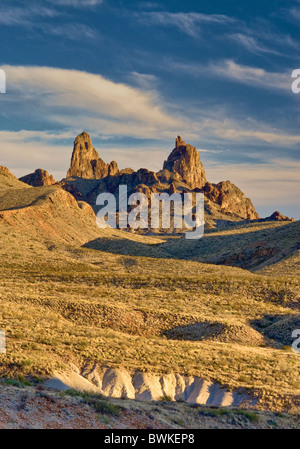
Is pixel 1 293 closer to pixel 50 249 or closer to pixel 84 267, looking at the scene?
pixel 84 267

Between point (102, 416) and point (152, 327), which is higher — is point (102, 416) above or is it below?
above

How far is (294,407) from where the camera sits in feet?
59.7

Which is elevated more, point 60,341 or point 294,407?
point 60,341

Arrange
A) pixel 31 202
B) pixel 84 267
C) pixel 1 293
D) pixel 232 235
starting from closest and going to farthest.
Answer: pixel 1 293 → pixel 84 267 → pixel 31 202 → pixel 232 235

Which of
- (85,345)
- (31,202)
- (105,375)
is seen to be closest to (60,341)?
(85,345)

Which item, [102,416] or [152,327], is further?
[152,327]

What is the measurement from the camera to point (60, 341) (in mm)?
23312

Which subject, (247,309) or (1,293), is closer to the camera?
(1,293)

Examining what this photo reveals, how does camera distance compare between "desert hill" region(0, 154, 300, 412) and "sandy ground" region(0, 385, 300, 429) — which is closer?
"sandy ground" region(0, 385, 300, 429)

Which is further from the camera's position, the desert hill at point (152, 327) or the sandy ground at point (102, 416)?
the desert hill at point (152, 327)

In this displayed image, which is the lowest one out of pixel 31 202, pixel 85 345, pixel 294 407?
pixel 294 407
